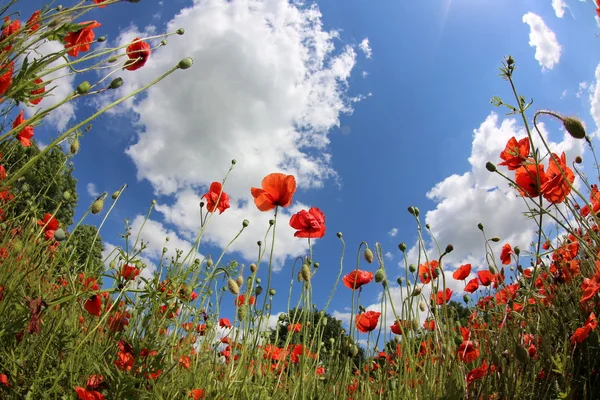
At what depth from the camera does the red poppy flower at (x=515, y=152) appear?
1.79m

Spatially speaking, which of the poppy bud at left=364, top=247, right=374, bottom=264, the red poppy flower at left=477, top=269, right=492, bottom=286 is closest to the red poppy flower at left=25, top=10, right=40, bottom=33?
the poppy bud at left=364, top=247, right=374, bottom=264

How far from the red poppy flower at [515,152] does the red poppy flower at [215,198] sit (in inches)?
60.0

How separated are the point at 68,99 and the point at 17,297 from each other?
1.57 metres

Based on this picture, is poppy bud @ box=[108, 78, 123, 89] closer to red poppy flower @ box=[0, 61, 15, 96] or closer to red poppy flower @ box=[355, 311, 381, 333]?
red poppy flower @ box=[0, 61, 15, 96]

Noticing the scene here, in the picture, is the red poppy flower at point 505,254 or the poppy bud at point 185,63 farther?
the red poppy flower at point 505,254

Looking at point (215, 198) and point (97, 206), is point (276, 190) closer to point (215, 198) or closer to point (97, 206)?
point (215, 198)

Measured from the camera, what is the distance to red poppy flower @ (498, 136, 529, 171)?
5.88 ft

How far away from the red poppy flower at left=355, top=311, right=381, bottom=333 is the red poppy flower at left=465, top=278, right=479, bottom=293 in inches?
45.1

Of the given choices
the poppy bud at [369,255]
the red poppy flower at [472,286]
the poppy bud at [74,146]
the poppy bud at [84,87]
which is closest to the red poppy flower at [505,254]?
the red poppy flower at [472,286]

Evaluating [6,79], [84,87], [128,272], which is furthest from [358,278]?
[6,79]

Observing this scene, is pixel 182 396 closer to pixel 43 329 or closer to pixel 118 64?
pixel 43 329

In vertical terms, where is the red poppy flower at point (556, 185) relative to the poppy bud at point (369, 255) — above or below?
above

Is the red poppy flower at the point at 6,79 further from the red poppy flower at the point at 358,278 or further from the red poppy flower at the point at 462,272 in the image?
the red poppy flower at the point at 462,272

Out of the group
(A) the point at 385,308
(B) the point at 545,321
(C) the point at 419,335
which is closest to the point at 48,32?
(A) the point at 385,308
